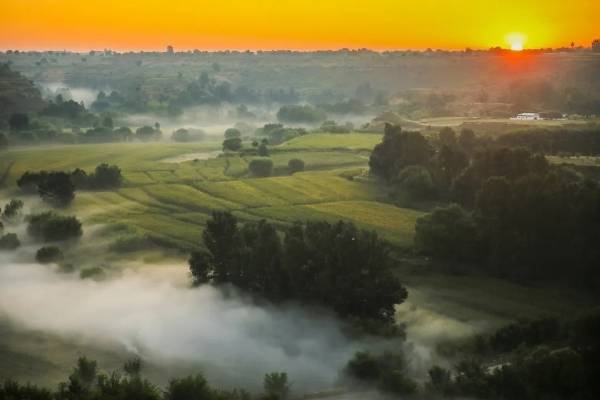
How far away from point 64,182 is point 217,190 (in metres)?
21.4

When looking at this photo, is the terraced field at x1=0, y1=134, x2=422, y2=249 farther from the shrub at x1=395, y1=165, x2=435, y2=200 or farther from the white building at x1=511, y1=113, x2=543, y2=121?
the white building at x1=511, y1=113, x2=543, y2=121

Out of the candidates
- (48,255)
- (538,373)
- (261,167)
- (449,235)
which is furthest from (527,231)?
(261,167)

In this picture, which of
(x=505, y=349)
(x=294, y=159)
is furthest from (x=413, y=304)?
(x=294, y=159)

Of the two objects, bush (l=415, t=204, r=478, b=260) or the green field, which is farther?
the green field

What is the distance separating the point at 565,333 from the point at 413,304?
1480 centimetres

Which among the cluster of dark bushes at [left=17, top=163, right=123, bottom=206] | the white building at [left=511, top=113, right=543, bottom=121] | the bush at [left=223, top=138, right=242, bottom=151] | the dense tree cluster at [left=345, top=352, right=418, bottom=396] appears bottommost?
the dense tree cluster at [left=345, top=352, right=418, bottom=396]

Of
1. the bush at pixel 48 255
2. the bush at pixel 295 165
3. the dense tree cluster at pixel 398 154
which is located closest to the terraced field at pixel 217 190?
the bush at pixel 295 165

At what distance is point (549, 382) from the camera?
4247 centimetres

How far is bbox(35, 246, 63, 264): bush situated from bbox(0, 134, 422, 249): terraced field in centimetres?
1187

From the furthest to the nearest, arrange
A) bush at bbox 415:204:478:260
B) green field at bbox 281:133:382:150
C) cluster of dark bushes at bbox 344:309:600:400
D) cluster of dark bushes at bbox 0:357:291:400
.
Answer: green field at bbox 281:133:382:150 → bush at bbox 415:204:478:260 → cluster of dark bushes at bbox 344:309:600:400 → cluster of dark bushes at bbox 0:357:291:400

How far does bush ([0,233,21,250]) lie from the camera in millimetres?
78312

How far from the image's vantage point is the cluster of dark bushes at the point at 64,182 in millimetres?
98500

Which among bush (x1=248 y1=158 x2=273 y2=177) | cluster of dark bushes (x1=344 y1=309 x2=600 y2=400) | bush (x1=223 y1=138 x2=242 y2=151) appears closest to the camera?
cluster of dark bushes (x1=344 y1=309 x2=600 y2=400)

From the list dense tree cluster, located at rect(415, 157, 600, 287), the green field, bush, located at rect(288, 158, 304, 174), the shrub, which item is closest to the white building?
the green field
